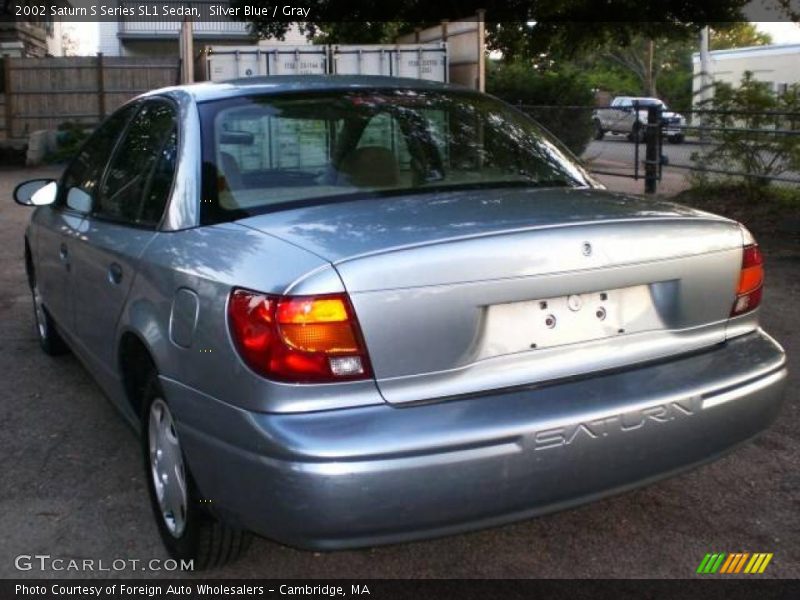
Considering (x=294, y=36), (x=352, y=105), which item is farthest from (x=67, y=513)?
(x=294, y=36)

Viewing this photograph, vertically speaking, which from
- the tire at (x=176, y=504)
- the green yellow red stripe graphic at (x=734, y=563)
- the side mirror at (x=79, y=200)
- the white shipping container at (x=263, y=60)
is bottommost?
the green yellow red stripe graphic at (x=734, y=563)

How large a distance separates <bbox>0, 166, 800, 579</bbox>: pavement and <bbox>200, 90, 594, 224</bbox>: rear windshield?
1.26 meters

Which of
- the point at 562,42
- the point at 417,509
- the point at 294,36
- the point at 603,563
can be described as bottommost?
the point at 603,563

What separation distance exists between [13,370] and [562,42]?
14.8 m

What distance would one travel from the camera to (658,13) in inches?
666

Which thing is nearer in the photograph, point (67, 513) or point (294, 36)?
point (67, 513)

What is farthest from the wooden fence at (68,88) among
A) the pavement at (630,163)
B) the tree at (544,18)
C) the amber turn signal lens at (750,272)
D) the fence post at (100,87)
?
the amber turn signal lens at (750,272)

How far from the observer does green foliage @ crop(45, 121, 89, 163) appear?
2214 centimetres

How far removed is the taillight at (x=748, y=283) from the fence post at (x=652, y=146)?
10.7 meters

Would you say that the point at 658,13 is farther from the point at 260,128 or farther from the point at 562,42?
the point at 260,128

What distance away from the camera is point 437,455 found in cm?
260

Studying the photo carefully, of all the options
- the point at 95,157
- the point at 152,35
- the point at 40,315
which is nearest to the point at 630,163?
the point at 40,315

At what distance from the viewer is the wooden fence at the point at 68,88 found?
2397cm

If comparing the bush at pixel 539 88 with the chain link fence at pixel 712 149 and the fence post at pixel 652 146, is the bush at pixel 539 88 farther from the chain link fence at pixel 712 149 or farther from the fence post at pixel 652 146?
the fence post at pixel 652 146
